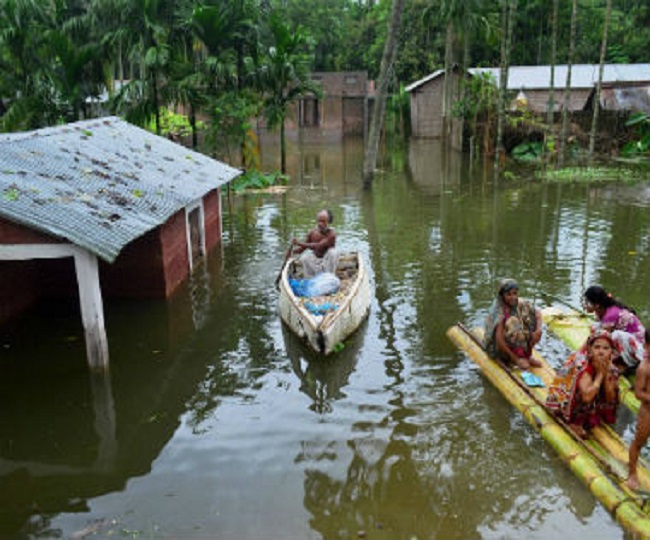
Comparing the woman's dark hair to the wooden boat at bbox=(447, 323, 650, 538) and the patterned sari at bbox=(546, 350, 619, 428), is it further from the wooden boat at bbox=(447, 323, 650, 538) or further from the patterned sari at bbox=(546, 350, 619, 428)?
the patterned sari at bbox=(546, 350, 619, 428)

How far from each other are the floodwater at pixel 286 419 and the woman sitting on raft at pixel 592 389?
1.78ft

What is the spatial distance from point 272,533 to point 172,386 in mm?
3426

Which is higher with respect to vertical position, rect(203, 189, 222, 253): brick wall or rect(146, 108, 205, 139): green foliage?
rect(146, 108, 205, 139): green foliage

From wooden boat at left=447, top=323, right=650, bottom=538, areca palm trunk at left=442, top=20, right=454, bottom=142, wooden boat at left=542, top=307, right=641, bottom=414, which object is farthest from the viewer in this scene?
areca palm trunk at left=442, top=20, right=454, bottom=142

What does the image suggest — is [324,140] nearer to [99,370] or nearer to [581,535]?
[99,370]

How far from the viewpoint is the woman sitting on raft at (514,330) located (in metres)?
8.06

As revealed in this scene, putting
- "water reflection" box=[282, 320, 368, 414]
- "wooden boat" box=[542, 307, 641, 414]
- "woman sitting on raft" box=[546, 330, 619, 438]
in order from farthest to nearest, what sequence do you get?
"wooden boat" box=[542, 307, 641, 414], "water reflection" box=[282, 320, 368, 414], "woman sitting on raft" box=[546, 330, 619, 438]

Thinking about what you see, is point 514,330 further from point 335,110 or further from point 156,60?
point 335,110

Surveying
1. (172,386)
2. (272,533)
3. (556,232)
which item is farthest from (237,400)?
(556,232)

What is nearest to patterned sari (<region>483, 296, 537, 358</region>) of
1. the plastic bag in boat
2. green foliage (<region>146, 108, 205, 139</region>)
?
the plastic bag in boat

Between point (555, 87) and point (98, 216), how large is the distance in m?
29.3

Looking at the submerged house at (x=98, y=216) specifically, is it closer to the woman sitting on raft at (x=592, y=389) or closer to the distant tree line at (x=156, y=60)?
the woman sitting on raft at (x=592, y=389)

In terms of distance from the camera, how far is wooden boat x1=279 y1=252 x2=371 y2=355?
8828 millimetres

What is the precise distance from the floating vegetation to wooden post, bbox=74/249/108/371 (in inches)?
737
